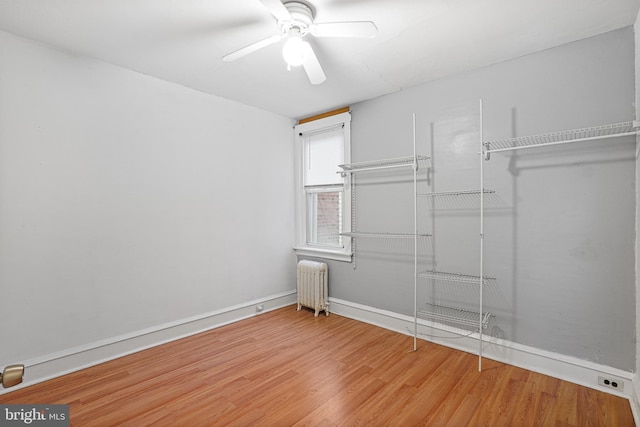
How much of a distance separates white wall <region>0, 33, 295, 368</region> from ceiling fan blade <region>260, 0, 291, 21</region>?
5.73 feet

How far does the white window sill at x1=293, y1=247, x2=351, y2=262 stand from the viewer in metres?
3.77

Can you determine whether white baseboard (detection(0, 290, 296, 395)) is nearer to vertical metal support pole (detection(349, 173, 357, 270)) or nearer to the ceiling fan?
vertical metal support pole (detection(349, 173, 357, 270))

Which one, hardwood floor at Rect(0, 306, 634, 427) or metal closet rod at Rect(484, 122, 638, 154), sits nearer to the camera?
hardwood floor at Rect(0, 306, 634, 427)

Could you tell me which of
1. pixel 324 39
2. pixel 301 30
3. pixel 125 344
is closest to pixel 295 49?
pixel 301 30

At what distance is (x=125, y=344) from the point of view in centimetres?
277

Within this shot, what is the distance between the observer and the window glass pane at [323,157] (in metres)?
3.87

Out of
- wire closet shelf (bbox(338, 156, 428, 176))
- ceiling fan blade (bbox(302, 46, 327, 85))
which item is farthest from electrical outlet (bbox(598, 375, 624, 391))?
ceiling fan blade (bbox(302, 46, 327, 85))

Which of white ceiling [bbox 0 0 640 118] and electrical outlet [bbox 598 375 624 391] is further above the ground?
white ceiling [bbox 0 0 640 118]

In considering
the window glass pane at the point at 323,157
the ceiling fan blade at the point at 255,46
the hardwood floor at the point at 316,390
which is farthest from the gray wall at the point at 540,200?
the ceiling fan blade at the point at 255,46

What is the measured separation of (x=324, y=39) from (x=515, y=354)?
284 centimetres

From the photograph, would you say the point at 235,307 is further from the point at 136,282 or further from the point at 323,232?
the point at 323,232

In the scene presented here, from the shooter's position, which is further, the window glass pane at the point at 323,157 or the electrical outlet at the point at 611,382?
the window glass pane at the point at 323,157

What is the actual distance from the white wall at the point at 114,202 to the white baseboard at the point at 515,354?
5.14ft

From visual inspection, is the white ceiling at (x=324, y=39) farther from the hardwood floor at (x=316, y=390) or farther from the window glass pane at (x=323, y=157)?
the hardwood floor at (x=316, y=390)
